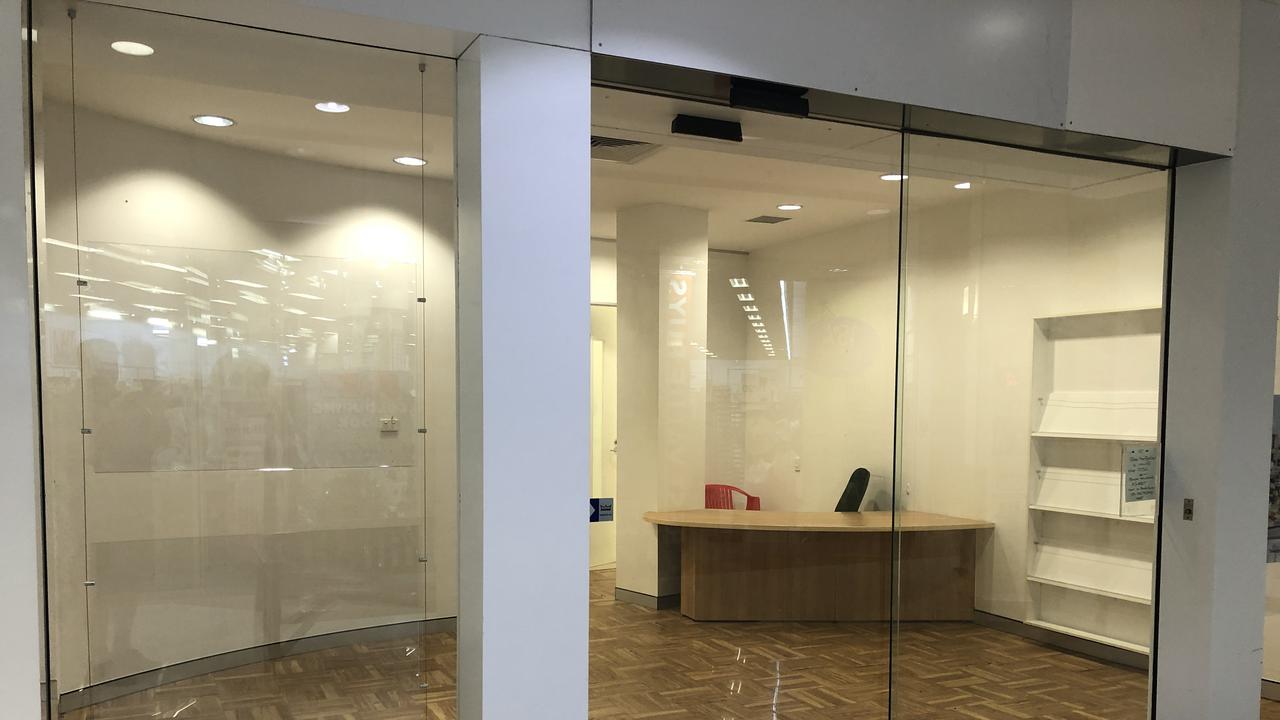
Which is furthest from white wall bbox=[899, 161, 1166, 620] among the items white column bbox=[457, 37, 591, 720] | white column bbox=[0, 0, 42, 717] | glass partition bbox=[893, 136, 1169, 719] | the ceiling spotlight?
white column bbox=[0, 0, 42, 717]

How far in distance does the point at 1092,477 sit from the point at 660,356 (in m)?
Result: 2.18

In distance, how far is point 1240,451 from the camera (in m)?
3.96

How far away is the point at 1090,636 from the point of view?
161 inches

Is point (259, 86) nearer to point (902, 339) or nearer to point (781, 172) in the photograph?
point (781, 172)

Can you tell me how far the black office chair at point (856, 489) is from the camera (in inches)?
153

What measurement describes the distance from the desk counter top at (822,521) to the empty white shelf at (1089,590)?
35 cm

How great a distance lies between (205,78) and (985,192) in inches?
125

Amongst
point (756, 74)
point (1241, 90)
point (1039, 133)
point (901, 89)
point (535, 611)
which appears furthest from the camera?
point (1241, 90)

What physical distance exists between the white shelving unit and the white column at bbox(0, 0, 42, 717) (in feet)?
12.5

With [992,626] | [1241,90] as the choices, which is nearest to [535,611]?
[992,626]

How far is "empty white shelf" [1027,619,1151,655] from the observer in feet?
13.2

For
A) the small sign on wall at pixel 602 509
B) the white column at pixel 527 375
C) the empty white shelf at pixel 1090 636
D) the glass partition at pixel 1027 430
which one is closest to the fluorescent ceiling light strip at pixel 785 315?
the glass partition at pixel 1027 430

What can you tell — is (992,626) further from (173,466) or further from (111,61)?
(111,61)

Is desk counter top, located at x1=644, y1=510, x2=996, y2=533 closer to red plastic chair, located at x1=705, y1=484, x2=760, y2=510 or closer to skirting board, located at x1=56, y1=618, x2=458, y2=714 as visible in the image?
red plastic chair, located at x1=705, y1=484, x2=760, y2=510
